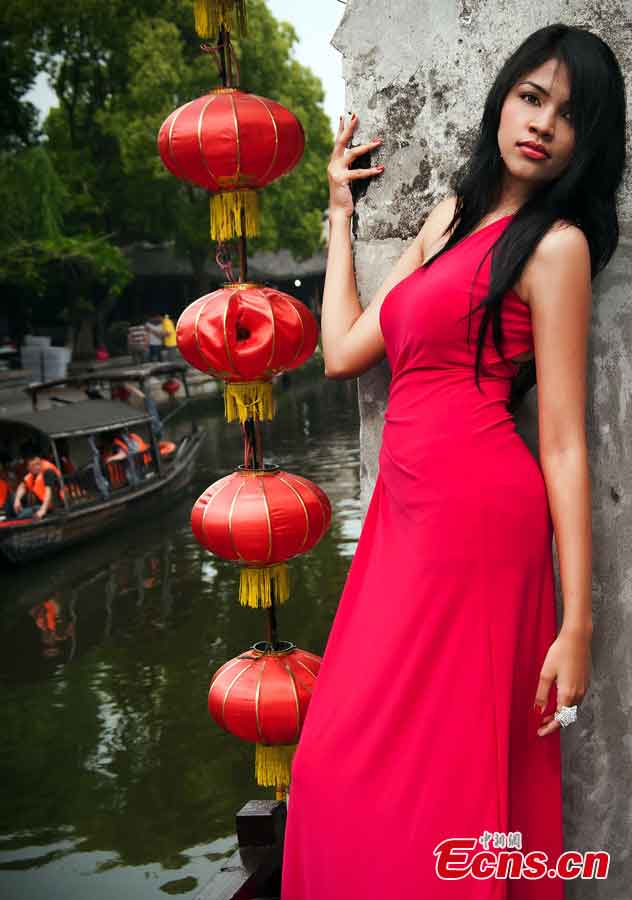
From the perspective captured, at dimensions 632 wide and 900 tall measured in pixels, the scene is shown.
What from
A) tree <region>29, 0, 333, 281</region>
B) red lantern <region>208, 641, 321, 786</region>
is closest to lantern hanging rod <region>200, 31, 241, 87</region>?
red lantern <region>208, 641, 321, 786</region>

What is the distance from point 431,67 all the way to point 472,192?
380mm

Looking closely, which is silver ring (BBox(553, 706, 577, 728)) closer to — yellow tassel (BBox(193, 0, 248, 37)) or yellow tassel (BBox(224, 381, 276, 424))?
yellow tassel (BBox(224, 381, 276, 424))

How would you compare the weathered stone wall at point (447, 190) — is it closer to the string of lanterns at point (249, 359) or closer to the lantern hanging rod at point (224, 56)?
the string of lanterns at point (249, 359)

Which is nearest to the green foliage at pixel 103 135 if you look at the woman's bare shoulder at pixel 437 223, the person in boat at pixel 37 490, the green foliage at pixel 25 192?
the green foliage at pixel 25 192

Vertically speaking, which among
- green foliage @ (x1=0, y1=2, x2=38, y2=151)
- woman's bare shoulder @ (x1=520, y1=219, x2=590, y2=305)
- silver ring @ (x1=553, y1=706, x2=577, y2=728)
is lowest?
silver ring @ (x1=553, y1=706, x2=577, y2=728)

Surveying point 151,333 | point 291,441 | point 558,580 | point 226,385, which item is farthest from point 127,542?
point 151,333

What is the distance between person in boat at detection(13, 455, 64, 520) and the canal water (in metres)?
0.65

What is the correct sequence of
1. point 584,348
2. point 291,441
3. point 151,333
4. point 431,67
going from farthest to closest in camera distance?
point 151,333 → point 291,441 → point 431,67 → point 584,348

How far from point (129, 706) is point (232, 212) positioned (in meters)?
6.30

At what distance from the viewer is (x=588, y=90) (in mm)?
1757

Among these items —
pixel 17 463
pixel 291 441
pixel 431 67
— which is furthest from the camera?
pixel 291 441

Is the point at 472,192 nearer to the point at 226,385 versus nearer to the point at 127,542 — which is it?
the point at 226,385

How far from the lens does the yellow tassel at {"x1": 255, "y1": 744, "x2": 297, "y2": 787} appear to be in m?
3.12

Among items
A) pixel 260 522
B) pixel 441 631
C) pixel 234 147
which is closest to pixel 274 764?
pixel 260 522
